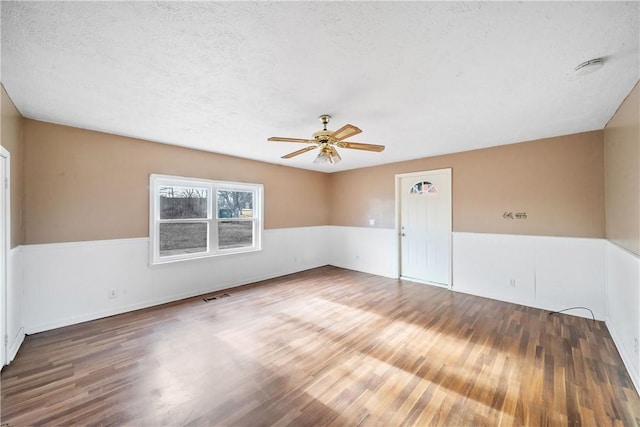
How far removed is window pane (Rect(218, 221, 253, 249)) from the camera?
185 inches

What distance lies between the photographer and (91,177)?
331cm

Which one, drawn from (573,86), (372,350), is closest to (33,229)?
(372,350)

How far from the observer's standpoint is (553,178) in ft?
11.9

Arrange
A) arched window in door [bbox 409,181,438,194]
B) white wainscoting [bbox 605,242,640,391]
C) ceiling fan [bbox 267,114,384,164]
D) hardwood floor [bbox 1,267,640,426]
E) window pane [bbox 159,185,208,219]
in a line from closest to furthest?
hardwood floor [bbox 1,267,640,426], white wainscoting [bbox 605,242,640,391], ceiling fan [bbox 267,114,384,164], window pane [bbox 159,185,208,219], arched window in door [bbox 409,181,438,194]

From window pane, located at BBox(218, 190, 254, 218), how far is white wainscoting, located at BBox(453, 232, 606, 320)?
3986mm

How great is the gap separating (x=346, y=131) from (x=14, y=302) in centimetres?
377

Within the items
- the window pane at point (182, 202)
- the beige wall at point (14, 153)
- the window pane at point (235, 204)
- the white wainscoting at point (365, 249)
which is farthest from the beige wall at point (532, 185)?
the beige wall at point (14, 153)

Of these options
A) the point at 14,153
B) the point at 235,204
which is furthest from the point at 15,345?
the point at 235,204

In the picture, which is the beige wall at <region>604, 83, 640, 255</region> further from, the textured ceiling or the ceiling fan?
the ceiling fan

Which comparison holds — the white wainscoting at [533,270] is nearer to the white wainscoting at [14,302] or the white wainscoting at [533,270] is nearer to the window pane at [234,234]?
the window pane at [234,234]

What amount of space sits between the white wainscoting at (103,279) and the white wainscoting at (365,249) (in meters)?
2.40

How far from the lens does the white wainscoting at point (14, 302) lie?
7.75 ft

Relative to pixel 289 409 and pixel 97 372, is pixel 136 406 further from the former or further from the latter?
pixel 289 409

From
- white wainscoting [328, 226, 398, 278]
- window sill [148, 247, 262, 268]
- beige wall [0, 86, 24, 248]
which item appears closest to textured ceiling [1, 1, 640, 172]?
beige wall [0, 86, 24, 248]
